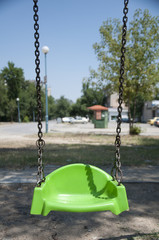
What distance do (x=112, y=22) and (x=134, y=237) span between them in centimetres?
1277

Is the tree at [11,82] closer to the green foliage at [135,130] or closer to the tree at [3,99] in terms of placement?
the tree at [3,99]

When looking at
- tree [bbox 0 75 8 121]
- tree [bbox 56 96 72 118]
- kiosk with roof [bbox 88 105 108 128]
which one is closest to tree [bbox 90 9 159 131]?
kiosk with roof [bbox 88 105 108 128]

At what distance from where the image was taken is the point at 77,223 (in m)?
2.76

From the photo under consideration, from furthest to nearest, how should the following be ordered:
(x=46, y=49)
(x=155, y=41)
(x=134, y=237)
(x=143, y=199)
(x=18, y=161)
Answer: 1. (x=46, y=49)
2. (x=155, y=41)
3. (x=18, y=161)
4. (x=143, y=199)
5. (x=134, y=237)

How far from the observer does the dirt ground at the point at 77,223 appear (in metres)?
2.46

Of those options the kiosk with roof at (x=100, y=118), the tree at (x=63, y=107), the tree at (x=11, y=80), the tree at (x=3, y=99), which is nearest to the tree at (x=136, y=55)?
the kiosk with roof at (x=100, y=118)

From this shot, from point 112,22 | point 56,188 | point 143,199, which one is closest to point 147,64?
point 112,22

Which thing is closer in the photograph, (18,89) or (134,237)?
(134,237)

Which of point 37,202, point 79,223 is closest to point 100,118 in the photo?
point 79,223

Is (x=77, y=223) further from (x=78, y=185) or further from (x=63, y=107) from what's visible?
(x=63, y=107)

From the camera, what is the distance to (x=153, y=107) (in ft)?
144

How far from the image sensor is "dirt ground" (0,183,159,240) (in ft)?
8.08

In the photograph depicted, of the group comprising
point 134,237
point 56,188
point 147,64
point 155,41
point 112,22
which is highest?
point 112,22

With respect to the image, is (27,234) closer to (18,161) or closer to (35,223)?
(35,223)
